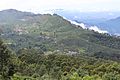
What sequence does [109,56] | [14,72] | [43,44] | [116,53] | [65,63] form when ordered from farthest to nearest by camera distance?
[43,44]
[116,53]
[109,56]
[65,63]
[14,72]

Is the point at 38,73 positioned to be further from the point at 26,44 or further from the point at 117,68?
the point at 26,44

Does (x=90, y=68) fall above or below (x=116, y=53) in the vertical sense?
above

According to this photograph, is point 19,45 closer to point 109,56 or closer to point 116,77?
point 109,56

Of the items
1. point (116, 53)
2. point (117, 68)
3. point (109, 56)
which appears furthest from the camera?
point (116, 53)

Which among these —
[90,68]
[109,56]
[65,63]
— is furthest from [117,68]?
[109,56]

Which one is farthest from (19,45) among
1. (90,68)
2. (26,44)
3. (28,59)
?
(90,68)

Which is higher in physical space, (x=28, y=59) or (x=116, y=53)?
(x=28, y=59)

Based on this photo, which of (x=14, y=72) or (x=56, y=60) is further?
(x=56, y=60)

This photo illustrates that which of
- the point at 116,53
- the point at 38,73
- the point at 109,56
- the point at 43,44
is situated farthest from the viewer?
the point at 43,44

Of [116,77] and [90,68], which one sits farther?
[90,68]
